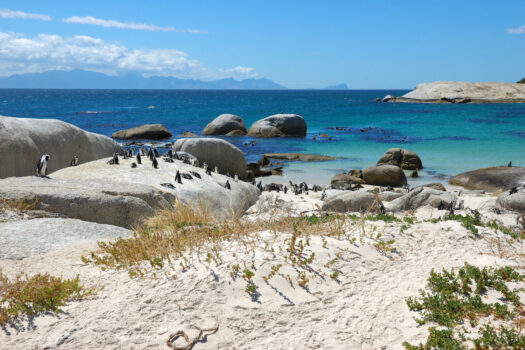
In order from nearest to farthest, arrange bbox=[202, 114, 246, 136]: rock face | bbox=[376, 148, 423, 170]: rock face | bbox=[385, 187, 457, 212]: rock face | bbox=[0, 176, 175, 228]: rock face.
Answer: bbox=[0, 176, 175, 228]: rock face < bbox=[385, 187, 457, 212]: rock face < bbox=[376, 148, 423, 170]: rock face < bbox=[202, 114, 246, 136]: rock face

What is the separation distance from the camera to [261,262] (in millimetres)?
5645

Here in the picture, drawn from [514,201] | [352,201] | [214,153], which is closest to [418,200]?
[352,201]

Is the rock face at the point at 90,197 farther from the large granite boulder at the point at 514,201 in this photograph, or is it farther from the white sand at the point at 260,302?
the large granite boulder at the point at 514,201

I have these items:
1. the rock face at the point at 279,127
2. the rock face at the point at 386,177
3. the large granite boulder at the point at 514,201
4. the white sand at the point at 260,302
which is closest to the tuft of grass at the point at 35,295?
the white sand at the point at 260,302

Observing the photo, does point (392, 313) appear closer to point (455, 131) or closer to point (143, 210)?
point (143, 210)

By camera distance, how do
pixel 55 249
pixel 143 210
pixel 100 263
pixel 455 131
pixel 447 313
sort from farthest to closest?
pixel 455 131 < pixel 143 210 < pixel 55 249 < pixel 100 263 < pixel 447 313

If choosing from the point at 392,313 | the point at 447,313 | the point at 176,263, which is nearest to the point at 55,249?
Answer: the point at 176,263

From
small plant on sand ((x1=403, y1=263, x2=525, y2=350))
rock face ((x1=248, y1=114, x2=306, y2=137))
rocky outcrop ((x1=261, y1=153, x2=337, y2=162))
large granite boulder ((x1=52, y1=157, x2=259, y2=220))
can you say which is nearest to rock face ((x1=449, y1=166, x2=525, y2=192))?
rocky outcrop ((x1=261, y1=153, x2=337, y2=162))

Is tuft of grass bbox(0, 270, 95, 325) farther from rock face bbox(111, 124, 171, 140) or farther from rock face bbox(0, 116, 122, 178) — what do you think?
rock face bbox(111, 124, 171, 140)

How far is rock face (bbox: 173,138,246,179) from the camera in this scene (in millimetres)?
21681

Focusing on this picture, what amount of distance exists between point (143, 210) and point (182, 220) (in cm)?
249


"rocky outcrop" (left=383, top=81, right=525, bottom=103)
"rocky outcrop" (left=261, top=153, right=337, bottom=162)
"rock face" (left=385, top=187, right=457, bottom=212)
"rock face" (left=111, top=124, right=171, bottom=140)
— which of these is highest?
"rocky outcrop" (left=383, top=81, right=525, bottom=103)

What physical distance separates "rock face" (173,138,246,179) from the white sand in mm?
15130

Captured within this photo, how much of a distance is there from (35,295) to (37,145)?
9.77 meters
